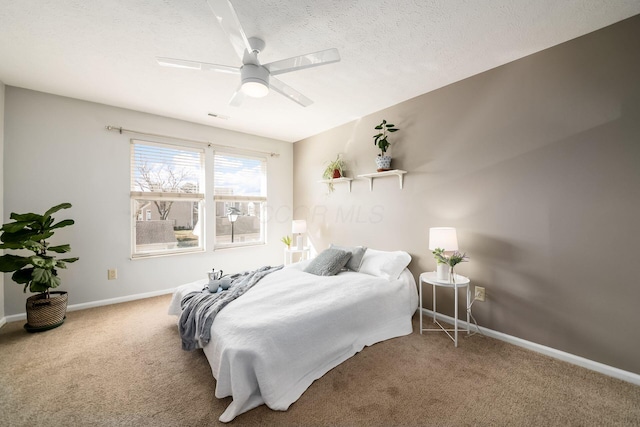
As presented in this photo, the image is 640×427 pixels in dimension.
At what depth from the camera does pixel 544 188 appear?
2.22 metres

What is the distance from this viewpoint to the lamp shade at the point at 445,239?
2.50 meters

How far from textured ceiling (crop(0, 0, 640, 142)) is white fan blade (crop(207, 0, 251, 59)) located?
0.26 metres

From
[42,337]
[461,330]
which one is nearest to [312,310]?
[461,330]

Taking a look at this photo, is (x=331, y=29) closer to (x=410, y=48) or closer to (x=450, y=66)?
(x=410, y=48)

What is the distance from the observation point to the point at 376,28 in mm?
1944

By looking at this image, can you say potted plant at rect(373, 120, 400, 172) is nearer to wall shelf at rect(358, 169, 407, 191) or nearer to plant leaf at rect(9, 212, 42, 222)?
wall shelf at rect(358, 169, 407, 191)

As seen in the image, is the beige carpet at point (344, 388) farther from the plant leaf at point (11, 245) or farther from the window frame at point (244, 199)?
the window frame at point (244, 199)

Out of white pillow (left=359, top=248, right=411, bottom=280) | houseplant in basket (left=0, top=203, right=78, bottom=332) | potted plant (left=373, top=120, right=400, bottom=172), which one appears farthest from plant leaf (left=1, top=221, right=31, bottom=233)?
potted plant (left=373, top=120, right=400, bottom=172)

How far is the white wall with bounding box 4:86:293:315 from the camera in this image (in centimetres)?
287

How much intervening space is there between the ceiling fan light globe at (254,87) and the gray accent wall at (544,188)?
4.74 ft

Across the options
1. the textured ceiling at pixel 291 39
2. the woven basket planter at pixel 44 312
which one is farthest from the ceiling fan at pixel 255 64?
the woven basket planter at pixel 44 312

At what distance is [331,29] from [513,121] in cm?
184

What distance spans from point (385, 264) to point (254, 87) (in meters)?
2.17

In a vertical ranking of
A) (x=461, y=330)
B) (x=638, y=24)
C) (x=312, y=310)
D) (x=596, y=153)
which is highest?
(x=638, y=24)
